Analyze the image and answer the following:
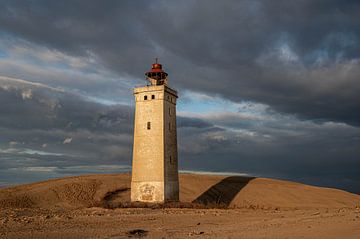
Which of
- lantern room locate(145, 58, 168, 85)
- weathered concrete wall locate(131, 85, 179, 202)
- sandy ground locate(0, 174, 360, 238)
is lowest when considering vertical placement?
sandy ground locate(0, 174, 360, 238)

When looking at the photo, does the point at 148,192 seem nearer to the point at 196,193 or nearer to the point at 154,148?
the point at 154,148

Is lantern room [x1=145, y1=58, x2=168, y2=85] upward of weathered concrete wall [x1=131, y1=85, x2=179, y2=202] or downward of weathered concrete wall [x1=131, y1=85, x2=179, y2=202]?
upward

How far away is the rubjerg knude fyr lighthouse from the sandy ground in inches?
81.5

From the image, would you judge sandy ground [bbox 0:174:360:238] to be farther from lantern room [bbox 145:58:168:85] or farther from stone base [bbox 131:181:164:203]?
lantern room [bbox 145:58:168:85]

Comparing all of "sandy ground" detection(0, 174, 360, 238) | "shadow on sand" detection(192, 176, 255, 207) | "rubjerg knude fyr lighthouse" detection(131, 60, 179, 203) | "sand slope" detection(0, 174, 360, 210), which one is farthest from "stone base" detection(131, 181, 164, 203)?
"shadow on sand" detection(192, 176, 255, 207)

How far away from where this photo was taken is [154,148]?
29156 millimetres

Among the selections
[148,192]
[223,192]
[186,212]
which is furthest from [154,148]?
[223,192]

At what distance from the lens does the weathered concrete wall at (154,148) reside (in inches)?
1137

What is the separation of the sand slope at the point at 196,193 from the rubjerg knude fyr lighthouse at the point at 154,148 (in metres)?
2.78

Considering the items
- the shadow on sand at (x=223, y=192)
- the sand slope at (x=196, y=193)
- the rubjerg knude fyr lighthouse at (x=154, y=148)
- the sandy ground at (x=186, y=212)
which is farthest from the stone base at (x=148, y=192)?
the shadow on sand at (x=223, y=192)

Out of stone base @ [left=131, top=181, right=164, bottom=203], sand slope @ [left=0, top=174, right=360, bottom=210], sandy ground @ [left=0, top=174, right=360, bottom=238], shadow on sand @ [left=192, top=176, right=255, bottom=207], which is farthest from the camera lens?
shadow on sand @ [left=192, top=176, right=255, bottom=207]

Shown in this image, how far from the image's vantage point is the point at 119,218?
759 inches

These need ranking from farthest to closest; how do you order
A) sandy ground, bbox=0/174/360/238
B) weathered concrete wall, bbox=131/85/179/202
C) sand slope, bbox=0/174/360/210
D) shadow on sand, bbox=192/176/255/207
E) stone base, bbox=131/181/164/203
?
shadow on sand, bbox=192/176/255/207 → sand slope, bbox=0/174/360/210 → weathered concrete wall, bbox=131/85/179/202 → stone base, bbox=131/181/164/203 → sandy ground, bbox=0/174/360/238

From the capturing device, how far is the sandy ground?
14.7 m
